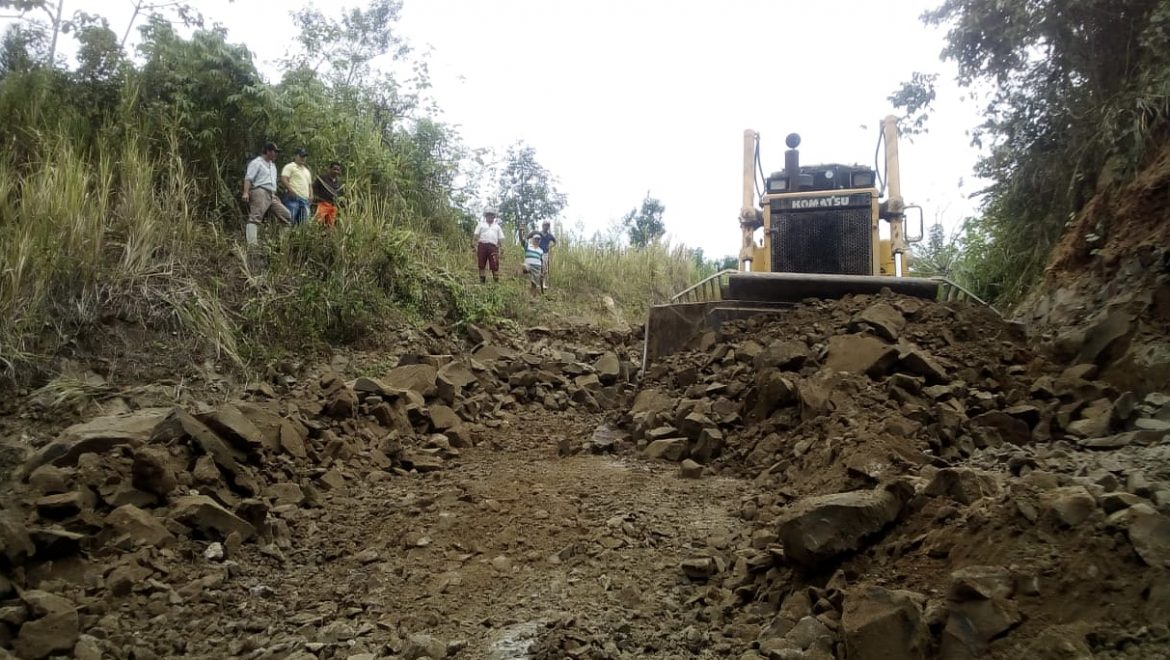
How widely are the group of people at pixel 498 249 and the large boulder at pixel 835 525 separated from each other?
687cm

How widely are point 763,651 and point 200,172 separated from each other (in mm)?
6845

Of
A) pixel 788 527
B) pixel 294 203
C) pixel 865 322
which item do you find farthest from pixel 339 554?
pixel 294 203

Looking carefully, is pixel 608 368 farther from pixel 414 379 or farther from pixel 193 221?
pixel 193 221

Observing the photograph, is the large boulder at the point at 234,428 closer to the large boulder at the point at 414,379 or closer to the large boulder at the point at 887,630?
the large boulder at the point at 414,379

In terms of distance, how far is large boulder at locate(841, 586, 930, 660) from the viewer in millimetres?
2109

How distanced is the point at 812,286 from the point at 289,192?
4.98 metres

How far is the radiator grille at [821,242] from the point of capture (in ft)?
23.7

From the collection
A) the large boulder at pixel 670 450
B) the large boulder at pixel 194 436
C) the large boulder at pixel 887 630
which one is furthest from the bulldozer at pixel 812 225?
the large boulder at pixel 887 630

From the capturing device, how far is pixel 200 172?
284 inches

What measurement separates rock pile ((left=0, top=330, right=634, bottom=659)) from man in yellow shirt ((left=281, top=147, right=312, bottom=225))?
230 cm

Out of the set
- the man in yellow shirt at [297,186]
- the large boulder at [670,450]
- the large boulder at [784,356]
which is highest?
the man in yellow shirt at [297,186]

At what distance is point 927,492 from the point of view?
277 cm

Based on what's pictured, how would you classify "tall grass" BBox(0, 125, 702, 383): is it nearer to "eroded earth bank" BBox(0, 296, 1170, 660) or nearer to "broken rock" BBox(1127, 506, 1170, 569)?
"eroded earth bank" BBox(0, 296, 1170, 660)

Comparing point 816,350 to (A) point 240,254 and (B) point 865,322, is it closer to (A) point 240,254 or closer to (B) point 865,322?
(B) point 865,322
